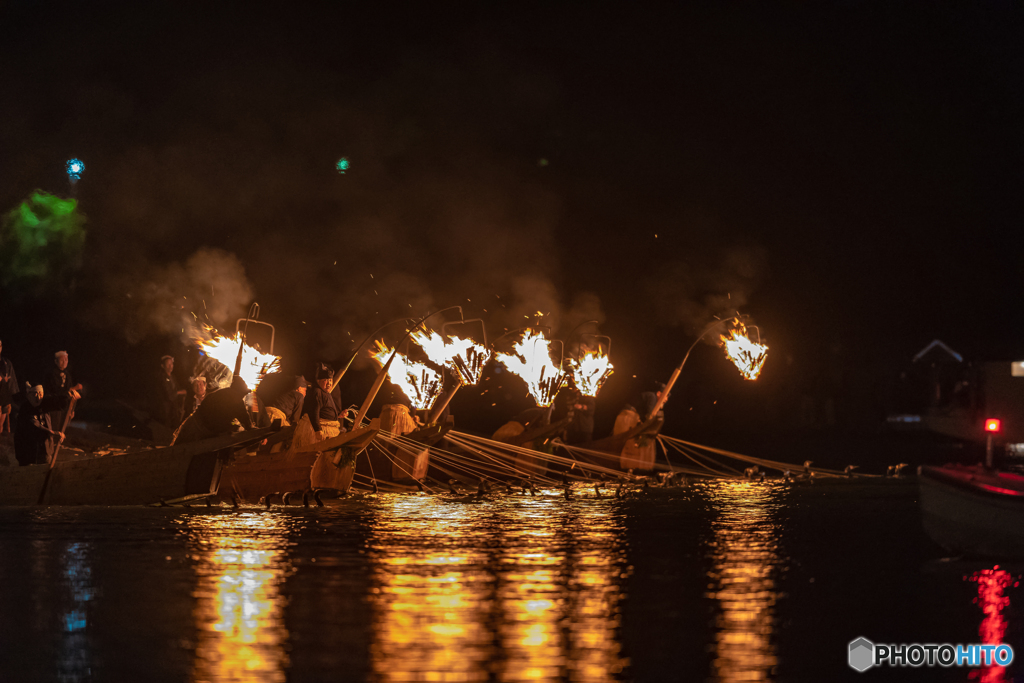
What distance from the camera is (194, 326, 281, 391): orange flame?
1505 centimetres

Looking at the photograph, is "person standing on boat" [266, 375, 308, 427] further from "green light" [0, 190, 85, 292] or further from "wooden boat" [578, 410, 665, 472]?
"green light" [0, 190, 85, 292]

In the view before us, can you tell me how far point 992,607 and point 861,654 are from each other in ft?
5.78

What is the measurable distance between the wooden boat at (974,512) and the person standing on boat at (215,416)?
784cm

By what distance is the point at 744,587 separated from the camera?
720cm

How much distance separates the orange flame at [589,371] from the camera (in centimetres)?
1944

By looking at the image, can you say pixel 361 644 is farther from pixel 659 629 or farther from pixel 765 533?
pixel 765 533

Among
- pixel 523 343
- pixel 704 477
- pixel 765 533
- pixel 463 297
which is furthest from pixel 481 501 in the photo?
pixel 463 297

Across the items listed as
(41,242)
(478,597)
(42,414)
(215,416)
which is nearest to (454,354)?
(215,416)

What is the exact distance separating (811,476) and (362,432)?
24.8ft

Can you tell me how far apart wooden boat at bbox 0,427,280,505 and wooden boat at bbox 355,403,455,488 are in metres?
3.01

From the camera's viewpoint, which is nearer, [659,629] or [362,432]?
[659,629]

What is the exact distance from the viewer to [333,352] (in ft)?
108

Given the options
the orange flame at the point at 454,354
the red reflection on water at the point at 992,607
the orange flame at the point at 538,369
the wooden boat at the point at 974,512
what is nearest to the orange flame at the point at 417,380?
the orange flame at the point at 454,354
